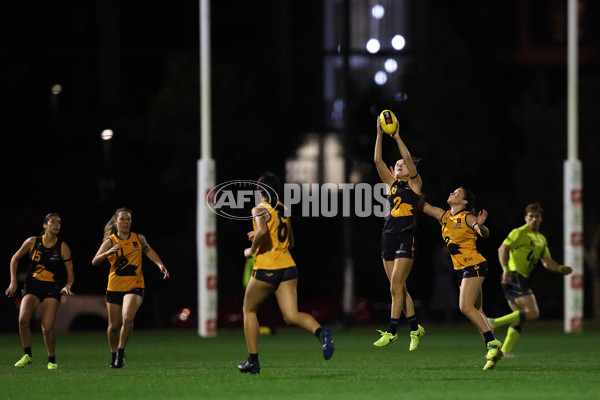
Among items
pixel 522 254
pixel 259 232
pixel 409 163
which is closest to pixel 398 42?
pixel 522 254

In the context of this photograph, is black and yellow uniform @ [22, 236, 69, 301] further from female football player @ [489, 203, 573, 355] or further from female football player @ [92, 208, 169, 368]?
female football player @ [489, 203, 573, 355]

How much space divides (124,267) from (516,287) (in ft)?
18.3

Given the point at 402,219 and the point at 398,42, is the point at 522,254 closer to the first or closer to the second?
the point at 402,219

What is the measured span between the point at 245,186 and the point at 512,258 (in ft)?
55.6

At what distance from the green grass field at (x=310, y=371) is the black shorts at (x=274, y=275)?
1.16 meters

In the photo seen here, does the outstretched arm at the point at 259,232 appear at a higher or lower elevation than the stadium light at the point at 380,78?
lower

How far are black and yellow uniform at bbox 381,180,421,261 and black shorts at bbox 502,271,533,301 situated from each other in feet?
8.77

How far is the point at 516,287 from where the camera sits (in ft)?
59.2

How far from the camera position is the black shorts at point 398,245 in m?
15.9

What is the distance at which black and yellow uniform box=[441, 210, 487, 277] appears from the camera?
15805mm

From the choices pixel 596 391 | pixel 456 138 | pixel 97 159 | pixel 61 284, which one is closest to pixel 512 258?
pixel 596 391

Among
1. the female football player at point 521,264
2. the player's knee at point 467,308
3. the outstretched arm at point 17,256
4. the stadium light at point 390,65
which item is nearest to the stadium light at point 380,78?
the stadium light at point 390,65

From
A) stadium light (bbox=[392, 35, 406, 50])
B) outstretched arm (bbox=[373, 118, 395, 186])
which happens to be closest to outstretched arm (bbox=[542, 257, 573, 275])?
outstretched arm (bbox=[373, 118, 395, 186])

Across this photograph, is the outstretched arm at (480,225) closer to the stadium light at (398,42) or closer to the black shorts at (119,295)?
A: the black shorts at (119,295)
